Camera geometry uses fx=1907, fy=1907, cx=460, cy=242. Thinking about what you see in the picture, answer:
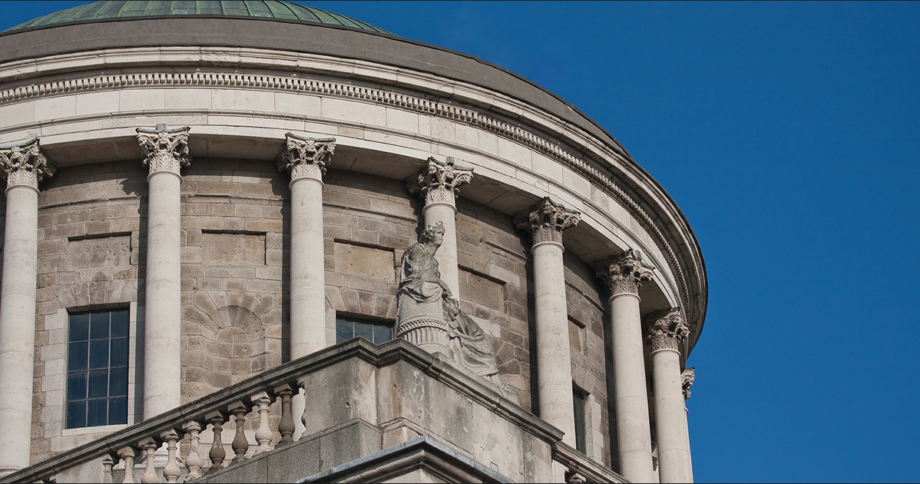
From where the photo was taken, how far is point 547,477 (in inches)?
843

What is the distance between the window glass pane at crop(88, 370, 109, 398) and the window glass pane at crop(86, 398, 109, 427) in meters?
0.14

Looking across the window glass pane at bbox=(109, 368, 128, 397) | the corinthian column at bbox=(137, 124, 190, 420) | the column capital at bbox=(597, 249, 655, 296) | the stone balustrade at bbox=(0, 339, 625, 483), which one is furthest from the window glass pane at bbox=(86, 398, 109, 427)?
the stone balustrade at bbox=(0, 339, 625, 483)

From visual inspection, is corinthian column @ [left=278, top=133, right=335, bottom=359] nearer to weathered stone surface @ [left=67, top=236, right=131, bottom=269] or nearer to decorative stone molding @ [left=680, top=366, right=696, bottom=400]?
weathered stone surface @ [left=67, top=236, right=131, bottom=269]

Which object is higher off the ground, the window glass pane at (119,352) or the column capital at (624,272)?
the column capital at (624,272)

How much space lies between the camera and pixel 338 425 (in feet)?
65.1

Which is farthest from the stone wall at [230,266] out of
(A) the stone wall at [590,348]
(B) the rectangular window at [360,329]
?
(A) the stone wall at [590,348]

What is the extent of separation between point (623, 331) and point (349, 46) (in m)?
8.39

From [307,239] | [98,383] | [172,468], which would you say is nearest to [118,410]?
[98,383]

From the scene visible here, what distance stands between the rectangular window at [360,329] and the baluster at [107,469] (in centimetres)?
1376

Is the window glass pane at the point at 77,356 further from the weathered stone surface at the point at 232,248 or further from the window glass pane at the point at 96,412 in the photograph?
the weathered stone surface at the point at 232,248

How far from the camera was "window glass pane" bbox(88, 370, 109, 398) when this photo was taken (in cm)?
3381

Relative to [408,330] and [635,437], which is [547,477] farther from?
[635,437]

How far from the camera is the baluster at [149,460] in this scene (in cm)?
2050

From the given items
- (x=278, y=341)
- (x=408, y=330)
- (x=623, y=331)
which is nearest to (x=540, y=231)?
(x=623, y=331)
